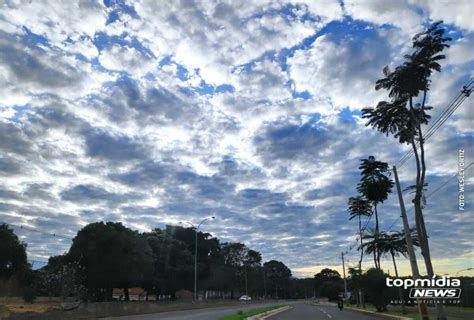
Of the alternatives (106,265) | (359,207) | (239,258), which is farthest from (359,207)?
(239,258)

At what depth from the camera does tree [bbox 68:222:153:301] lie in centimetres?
6788

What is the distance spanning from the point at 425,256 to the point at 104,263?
4996 cm

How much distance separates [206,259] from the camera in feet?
422

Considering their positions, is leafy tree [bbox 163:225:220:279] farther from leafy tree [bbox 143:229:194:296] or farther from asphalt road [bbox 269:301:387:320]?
asphalt road [bbox 269:301:387:320]

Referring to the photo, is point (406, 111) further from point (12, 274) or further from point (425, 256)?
point (12, 274)

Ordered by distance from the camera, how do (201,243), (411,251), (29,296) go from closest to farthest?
(411,251), (29,296), (201,243)

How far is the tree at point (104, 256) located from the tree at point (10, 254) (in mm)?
6459

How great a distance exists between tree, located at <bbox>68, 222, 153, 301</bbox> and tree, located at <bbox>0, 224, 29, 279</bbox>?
254 inches

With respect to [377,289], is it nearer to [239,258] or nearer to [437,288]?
[437,288]

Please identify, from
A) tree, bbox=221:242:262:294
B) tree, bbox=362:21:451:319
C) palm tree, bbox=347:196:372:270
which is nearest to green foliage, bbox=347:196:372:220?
palm tree, bbox=347:196:372:270

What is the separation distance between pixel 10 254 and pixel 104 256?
1233 cm

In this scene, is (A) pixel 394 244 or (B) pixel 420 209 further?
(A) pixel 394 244

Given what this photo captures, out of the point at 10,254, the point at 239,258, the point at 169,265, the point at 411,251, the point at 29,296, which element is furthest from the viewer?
the point at 239,258

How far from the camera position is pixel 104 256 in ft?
224
